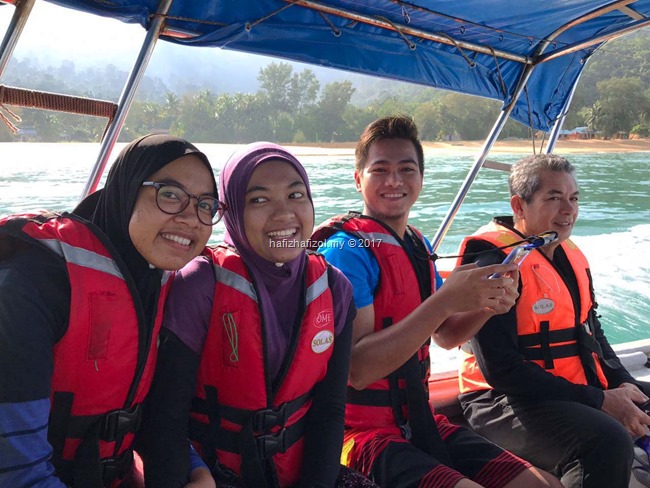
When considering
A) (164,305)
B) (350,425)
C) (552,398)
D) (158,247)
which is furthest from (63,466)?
(552,398)

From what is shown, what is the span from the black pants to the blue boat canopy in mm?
1703

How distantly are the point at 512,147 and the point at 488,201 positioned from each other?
78.4ft

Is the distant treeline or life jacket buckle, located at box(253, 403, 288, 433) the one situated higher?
the distant treeline

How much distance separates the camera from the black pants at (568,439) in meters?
1.59

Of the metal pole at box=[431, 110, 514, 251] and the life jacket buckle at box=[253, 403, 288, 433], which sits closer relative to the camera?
the life jacket buckle at box=[253, 403, 288, 433]

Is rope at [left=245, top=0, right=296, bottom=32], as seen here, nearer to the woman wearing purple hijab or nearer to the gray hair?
the woman wearing purple hijab

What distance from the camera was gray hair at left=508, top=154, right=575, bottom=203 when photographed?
1974mm

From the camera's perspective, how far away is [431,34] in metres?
2.50

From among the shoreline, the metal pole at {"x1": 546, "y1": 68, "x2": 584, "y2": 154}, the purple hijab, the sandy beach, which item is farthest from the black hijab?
the sandy beach

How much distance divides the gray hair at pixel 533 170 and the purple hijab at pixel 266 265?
41.3 inches

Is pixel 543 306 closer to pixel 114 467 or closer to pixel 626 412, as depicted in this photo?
pixel 626 412

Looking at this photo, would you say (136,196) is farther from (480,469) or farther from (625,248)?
(625,248)

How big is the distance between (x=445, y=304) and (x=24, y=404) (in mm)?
1038

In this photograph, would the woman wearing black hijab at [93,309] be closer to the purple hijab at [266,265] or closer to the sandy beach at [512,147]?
the purple hijab at [266,265]
